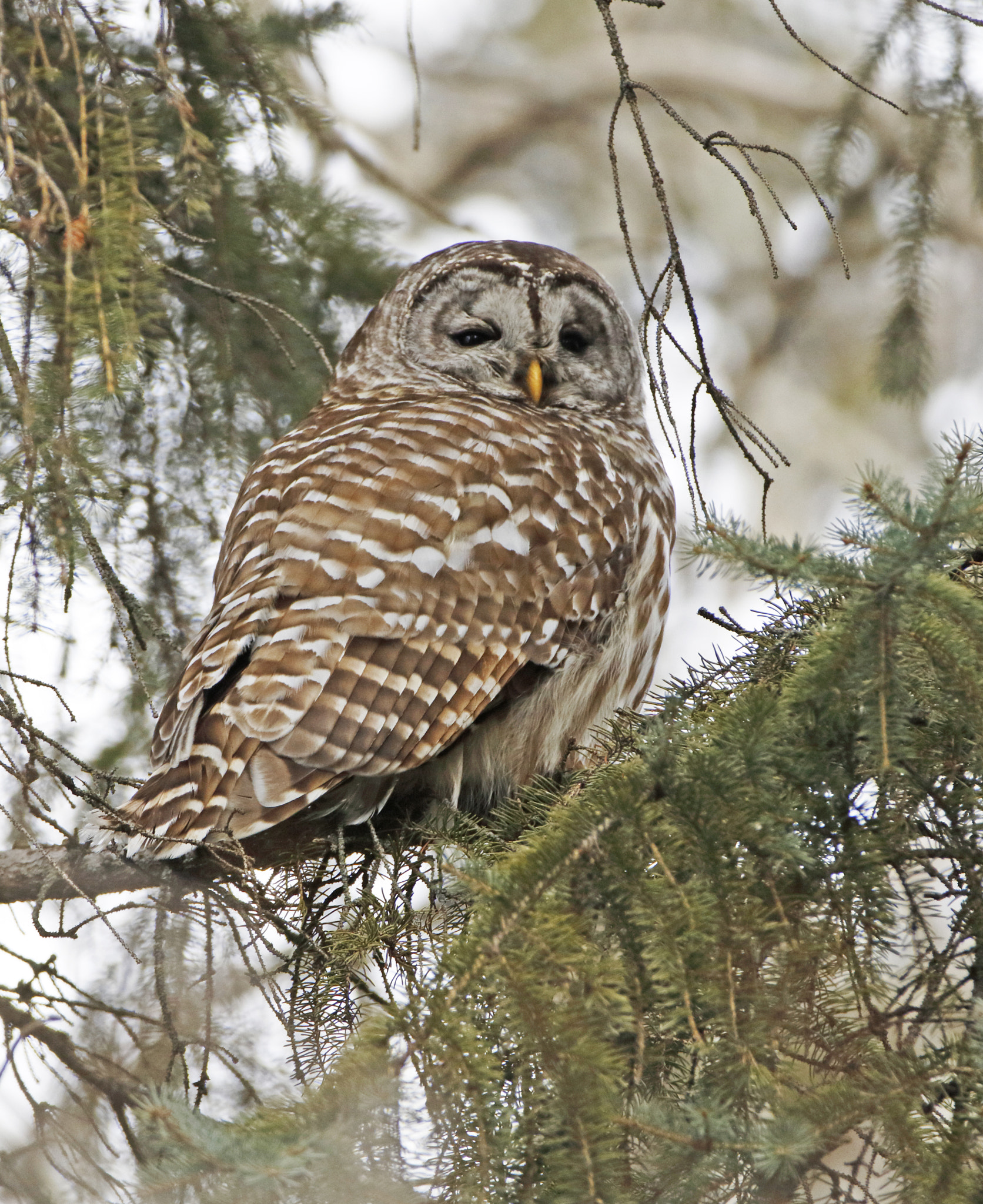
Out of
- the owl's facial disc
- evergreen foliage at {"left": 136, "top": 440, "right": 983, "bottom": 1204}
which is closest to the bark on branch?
evergreen foliage at {"left": 136, "top": 440, "right": 983, "bottom": 1204}

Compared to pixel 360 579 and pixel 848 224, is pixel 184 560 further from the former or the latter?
pixel 848 224

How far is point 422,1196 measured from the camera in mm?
1663

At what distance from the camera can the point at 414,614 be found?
3129 mm

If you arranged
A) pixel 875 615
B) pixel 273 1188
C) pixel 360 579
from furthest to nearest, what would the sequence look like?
pixel 360 579 → pixel 875 615 → pixel 273 1188

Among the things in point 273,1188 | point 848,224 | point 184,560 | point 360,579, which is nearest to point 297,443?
point 184,560

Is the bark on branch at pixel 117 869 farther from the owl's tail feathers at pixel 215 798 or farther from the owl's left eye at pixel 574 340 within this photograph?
the owl's left eye at pixel 574 340

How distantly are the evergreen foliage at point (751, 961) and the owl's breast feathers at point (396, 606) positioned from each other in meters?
0.87

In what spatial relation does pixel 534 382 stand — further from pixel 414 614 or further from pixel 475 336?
pixel 414 614

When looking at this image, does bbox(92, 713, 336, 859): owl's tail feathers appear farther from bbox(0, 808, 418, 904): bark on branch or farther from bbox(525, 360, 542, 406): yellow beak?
bbox(525, 360, 542, 406): yellow beak

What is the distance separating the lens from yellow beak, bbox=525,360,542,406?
432cm

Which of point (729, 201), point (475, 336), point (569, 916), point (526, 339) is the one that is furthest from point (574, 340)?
point (729, 201)

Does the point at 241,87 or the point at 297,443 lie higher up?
the point at 241,87

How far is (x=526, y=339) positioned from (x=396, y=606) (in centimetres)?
177

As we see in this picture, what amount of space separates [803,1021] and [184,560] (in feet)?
9.16
